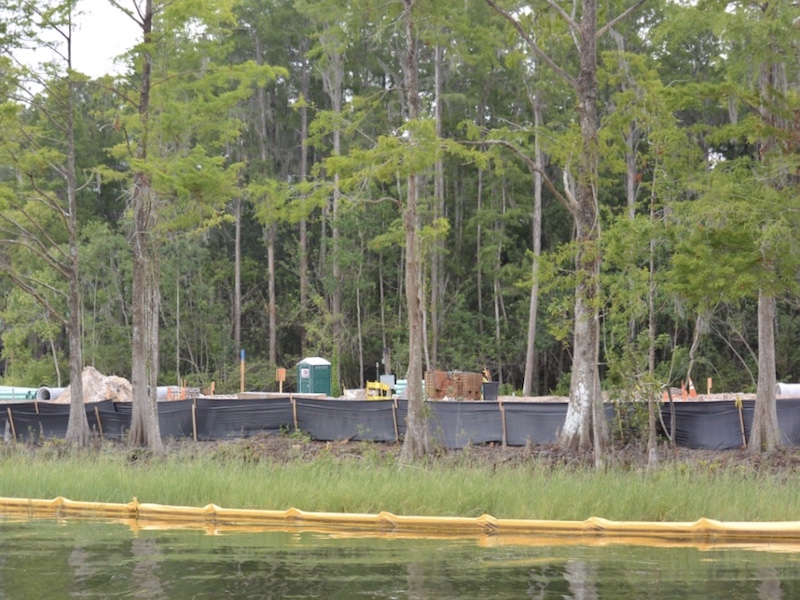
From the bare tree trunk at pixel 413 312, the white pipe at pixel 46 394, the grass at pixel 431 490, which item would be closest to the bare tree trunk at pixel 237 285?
the white pipe at pixel 46 394

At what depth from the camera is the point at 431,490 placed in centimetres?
1152

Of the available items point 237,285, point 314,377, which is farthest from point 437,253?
point 314,377

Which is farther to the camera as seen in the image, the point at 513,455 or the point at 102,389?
the point at 102,389

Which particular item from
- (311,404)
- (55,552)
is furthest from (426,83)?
(55,552)

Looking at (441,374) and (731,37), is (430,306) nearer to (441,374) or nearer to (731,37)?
(441,374)

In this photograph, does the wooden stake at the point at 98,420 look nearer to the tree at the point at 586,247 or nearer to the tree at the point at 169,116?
the tree at the point at 169,116

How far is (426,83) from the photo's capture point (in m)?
47.4

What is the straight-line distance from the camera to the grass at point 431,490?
35.3ft

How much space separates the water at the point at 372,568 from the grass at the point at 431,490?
93 cm

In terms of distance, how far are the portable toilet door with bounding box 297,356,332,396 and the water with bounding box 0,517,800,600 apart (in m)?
24.0

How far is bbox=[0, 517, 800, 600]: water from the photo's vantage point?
312 inches

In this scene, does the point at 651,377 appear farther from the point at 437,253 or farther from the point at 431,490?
the point at 437,253

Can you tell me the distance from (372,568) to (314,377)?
26307 mm

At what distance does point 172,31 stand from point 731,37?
36.8 ft
